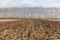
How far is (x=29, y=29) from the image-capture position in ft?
3.33

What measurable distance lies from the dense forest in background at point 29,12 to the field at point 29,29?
0.25ft

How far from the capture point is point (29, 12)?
123 cm

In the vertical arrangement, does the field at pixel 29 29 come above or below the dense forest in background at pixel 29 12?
below

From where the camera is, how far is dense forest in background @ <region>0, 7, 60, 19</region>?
1176 mm

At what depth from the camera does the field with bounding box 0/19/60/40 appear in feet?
3.11

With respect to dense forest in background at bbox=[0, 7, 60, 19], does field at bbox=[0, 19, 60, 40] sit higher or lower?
lower

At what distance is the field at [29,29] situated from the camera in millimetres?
947

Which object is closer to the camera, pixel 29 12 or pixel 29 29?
pixel 29 29

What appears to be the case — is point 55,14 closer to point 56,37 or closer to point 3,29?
point 56,37

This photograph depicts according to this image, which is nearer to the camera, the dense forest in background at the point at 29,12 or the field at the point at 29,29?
the field at the point at 29,29

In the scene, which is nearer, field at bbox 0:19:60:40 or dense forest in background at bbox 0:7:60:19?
field at bbox 0:19:60:40

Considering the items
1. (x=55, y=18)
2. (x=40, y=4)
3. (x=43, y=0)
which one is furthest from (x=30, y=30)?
(x=43, y=0)

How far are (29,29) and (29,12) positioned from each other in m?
0.26

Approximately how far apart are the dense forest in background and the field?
77 millimetres
